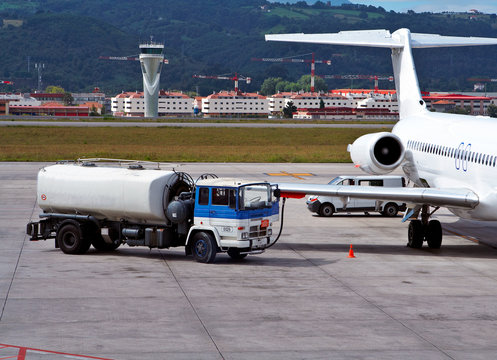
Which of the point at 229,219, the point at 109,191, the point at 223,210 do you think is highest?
Answer: the point at 109,191

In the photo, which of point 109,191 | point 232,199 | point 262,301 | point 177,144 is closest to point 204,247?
point 232,199

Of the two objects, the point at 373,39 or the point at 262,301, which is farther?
the point at 373,39

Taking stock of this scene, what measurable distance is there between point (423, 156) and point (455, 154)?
268 centimetres

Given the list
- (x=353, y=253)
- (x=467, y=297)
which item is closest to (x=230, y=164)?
(x=353, y=253)

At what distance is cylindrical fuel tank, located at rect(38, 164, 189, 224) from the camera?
76.7 feet

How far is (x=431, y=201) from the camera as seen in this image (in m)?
24.4

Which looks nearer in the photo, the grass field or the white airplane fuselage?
the white airplane fuselage

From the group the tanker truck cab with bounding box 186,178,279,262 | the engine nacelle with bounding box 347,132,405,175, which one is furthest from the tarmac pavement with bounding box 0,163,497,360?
the engine nacelle with bounding box 347,132,405,175

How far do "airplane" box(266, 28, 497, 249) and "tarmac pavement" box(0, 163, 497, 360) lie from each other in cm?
165

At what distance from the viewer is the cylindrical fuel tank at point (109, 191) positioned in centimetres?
2338

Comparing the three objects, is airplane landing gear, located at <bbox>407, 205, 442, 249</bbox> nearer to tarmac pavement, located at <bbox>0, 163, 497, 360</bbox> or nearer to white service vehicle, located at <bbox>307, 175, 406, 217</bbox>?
tarmac pavement, located at <bbox>0, 163, 497, 360</bbox>

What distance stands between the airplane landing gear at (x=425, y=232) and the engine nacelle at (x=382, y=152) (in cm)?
238

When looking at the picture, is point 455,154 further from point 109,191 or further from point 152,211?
point 109,191

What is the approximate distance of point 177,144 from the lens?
285 feet
